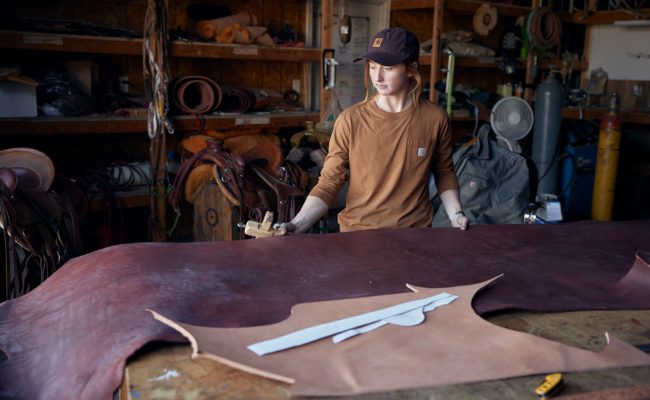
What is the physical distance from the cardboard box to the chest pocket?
2779 millimetres

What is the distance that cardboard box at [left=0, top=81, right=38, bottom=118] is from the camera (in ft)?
14.1

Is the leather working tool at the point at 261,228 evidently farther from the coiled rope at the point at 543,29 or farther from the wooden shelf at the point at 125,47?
the coiled rope at the point at 543,29

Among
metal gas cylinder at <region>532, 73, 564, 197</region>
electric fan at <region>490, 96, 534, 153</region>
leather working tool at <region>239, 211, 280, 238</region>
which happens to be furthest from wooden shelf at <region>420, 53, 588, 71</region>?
leather working tool at <region>239, 211, 280, 238</region>

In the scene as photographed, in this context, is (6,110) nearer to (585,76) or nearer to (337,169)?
(337,169)

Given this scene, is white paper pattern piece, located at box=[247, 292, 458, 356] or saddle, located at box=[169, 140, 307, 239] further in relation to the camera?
saddle, located at box=[169, 140, 307, 239]

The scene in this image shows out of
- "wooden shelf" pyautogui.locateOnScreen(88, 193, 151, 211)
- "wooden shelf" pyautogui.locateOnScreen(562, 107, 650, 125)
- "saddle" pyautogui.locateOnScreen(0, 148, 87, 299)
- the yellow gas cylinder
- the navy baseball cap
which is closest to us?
the navy baseball cap

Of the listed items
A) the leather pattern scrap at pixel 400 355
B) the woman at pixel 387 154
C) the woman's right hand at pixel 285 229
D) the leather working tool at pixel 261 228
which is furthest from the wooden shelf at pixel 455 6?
the leather pattern scrap at pixel 400 355

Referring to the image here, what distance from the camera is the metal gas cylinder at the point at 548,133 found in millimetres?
6598

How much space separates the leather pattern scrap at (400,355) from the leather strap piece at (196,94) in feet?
12.3

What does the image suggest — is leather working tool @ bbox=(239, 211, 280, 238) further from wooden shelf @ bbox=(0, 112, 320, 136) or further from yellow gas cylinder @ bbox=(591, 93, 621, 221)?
yellow gas cylinder @ bbox=(591, 93, 621, 221)

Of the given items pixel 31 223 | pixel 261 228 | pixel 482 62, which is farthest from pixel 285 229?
pixel 482 62

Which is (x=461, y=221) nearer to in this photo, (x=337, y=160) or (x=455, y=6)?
(x=337, y=160)

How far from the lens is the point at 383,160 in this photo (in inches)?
114

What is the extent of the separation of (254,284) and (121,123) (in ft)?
10.8
